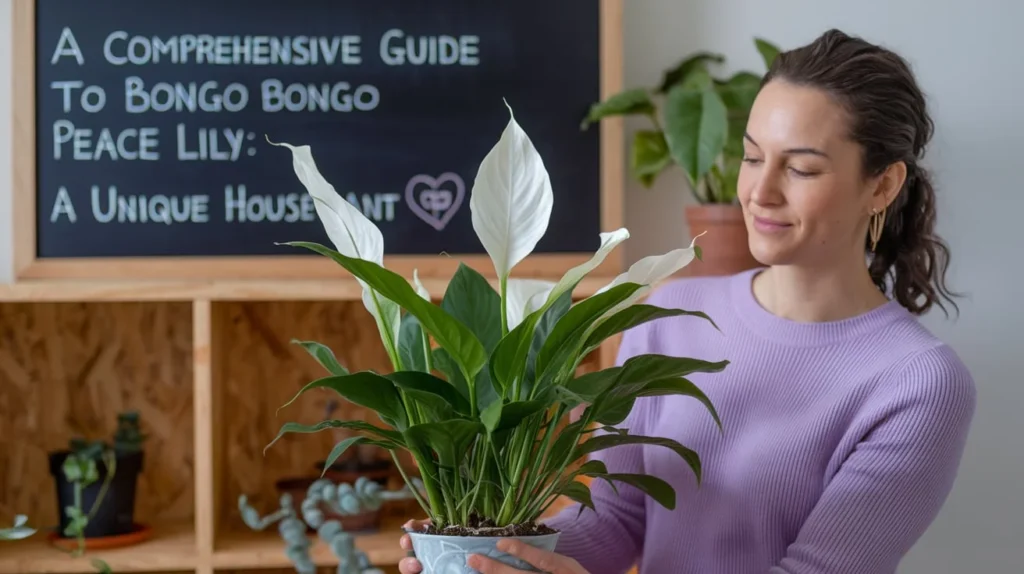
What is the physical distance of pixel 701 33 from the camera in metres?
2.08

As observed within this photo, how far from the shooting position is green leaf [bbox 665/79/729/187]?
1.71 meters

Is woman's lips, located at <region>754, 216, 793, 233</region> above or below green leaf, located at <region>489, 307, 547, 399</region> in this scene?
above

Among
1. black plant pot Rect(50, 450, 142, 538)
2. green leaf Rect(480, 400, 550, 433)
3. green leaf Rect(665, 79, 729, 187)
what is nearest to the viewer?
green leaf Rect(480, 400, 550, 433)

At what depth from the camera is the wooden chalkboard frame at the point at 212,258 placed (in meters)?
1.91

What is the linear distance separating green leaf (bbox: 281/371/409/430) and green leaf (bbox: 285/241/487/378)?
0.07 meters

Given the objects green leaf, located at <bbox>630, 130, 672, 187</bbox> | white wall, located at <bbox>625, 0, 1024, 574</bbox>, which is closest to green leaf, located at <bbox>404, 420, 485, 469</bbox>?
green leaf, located at <bbox>630, 130, 672, 187</bbox>

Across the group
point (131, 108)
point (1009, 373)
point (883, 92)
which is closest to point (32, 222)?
point (131, 108)

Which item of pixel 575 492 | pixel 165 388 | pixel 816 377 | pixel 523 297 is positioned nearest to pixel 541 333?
pixel 523 297

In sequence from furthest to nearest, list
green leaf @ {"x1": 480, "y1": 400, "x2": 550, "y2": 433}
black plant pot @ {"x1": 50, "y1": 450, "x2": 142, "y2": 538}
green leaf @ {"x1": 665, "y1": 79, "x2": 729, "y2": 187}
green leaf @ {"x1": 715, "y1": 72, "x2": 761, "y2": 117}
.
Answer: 1. black plant pot @ {"x1": 50, "y1": 450, "x2": 142, "y2": 538}
2. green leaf @ {"x1": 715, "y1": 72, "x2": 761, "y2": 117}
3. green leaf @ {"x1": 665, "y1": 79, "x2": 729, "y2": 187}
4. green leaf @ {"x1": 480, "y1": 400, "x2": 550, "y2": 433}

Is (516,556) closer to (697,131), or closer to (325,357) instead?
(325,357)

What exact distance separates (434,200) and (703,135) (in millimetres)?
498

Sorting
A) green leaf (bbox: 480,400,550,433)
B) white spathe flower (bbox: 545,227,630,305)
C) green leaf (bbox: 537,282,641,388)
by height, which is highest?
white spathe flower (bbox: 545,227,630,305)

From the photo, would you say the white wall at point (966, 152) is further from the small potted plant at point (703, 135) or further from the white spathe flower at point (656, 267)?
the white spathe flower at point (656, 267)

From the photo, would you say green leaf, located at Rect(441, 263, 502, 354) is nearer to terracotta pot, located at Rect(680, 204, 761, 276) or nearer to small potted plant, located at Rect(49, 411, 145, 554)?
terracotta pot, located at Rect(680, 204, 761, 276)
